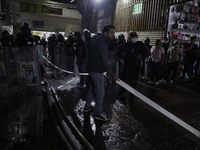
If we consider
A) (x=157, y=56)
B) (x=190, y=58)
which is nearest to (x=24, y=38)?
(x=157, y=56)

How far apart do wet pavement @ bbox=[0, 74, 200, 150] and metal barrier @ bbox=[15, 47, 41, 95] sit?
1.14 feet

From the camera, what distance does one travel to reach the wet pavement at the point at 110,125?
97.5 inches

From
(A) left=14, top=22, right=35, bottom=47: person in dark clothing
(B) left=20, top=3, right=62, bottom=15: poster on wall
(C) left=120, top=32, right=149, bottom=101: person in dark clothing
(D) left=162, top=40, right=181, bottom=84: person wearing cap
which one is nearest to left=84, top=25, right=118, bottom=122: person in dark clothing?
(C) left=120, top=32, right=149, bottom=101: person in dark clothing

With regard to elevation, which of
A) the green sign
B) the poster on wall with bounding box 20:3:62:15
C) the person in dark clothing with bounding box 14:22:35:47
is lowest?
the person in dark clothing with bounding box 14:22:35:47

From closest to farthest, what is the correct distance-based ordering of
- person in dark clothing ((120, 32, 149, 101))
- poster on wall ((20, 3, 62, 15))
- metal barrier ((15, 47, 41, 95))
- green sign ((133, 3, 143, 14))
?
person in dark clothing ((120, 32, 149, 101)) < metal barrier ((15, 47, 41, 95)) < green sign ((133, 3, 143, 14)) < poster on wall ((20, 3, 62, 15))

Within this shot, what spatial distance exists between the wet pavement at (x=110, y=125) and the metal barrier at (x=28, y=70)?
0.35 m

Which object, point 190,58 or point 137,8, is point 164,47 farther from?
point 137,8

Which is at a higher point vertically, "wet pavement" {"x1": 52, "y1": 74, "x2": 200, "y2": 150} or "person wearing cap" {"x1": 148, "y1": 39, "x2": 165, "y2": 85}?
"person wearing cap" {"x1": 148, "y1": 39, "x2": 165, "y2": 85}

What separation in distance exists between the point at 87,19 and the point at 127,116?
39.5 ft

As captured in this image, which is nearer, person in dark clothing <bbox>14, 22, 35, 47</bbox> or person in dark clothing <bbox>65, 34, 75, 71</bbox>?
person in dark clothing <bbox>14, 22, 35, 47</bbox>

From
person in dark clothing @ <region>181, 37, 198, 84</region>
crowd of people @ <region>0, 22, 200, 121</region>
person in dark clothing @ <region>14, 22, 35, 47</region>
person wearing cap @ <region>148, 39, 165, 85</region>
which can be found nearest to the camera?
crowd of people @ <region>0, 22, 200, 121</region>

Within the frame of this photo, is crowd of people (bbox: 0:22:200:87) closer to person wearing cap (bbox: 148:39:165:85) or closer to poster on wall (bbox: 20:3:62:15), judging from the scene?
person wearing cap (bbox: 148:39:165:85)

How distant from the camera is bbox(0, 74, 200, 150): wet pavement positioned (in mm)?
2477

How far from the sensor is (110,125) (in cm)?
309
